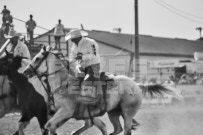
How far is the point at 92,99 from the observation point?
7758 millimetres

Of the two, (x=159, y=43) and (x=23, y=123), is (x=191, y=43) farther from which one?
(x=23, y=123)

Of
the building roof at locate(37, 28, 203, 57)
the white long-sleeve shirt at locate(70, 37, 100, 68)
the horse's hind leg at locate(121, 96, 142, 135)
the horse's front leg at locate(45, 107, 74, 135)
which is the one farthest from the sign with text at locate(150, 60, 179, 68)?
the horse's front leg at locate(45, 107, 74, 135)

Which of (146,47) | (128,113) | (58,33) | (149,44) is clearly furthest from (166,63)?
(128,113)

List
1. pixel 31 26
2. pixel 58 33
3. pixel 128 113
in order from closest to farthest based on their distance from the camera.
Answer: pixel 128 113 < pixel 58 33 < pixel 31 26

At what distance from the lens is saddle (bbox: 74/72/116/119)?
7633 mm

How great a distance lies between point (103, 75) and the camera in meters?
8.09

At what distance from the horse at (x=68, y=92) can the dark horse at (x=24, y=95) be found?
52cm

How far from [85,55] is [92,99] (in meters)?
0.87

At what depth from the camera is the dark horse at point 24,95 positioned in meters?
7.90

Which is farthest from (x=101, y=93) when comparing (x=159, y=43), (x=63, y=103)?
(x=159, y=43)

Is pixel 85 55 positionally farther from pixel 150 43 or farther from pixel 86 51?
pixel 150 43

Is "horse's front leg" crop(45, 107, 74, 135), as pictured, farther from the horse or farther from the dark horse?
the dark horse

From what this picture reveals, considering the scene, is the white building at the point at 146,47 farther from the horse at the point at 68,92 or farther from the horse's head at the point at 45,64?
the horse's head at the point at 45,64

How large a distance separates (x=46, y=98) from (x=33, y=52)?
8.47 meters
